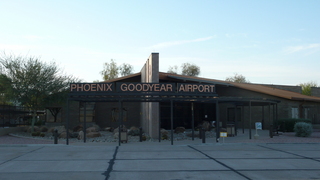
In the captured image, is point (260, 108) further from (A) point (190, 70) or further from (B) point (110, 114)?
(A) point (190, 70)

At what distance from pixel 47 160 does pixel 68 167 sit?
7.38 ft

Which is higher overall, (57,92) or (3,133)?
(57,92)

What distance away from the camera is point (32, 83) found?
26922 mm

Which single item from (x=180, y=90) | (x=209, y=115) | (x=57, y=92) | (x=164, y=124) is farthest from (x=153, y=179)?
(x=209, y=115)

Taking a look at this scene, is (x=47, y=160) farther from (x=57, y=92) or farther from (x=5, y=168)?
(x=57, y=92)

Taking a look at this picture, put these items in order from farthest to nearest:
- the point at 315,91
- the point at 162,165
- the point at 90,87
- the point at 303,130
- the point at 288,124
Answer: the point at 315,91, the point at 288,124, the point at 303,130, the point at 90,87, the point at 162,165

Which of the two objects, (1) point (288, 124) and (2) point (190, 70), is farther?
(2) point (190, 70)

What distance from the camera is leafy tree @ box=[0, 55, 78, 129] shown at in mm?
26594

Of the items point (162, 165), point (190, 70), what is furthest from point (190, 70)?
point (162, 165)

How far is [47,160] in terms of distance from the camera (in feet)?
45.0

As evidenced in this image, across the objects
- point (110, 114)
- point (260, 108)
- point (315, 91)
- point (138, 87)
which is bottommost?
point (110, 114)

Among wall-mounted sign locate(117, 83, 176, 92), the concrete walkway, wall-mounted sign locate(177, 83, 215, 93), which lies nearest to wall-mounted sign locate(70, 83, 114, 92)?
wall-mounted sign locate(117, 83, 176, 92)

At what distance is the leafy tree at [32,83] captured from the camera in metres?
26.6

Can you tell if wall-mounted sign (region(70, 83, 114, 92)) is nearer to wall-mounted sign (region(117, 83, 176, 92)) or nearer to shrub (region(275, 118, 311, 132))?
wall-mounted sign (region(117, 83, 176, 92))
